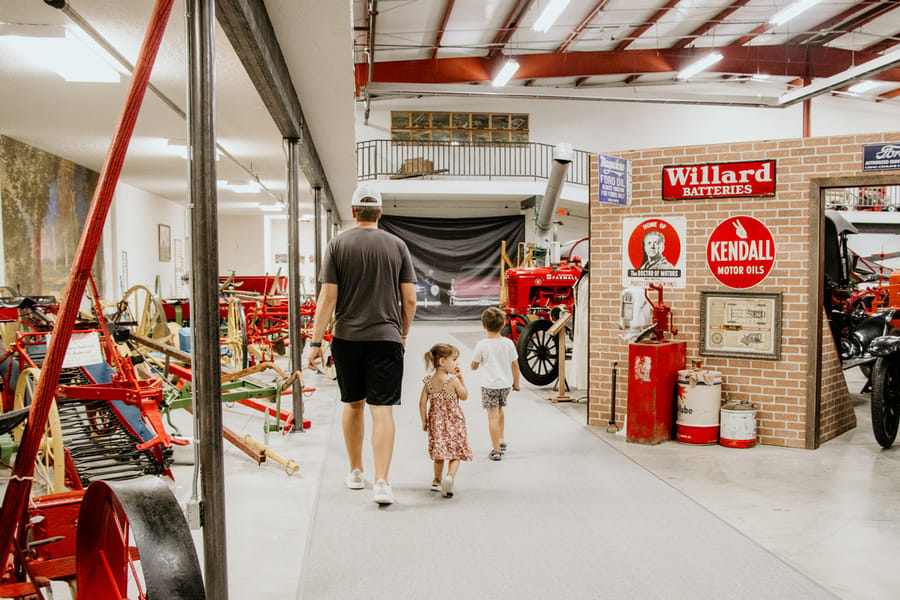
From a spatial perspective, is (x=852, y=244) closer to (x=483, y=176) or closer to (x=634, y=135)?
(x=634, y=135)

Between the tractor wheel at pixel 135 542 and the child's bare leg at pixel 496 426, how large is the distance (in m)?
3.08

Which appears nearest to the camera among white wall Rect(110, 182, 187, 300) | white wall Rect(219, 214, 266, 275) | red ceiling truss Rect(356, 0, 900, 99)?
white wall Rect(110, 182, 187, 300)

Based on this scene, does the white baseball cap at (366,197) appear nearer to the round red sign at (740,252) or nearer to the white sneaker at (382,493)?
the white sneaker at (382,493)

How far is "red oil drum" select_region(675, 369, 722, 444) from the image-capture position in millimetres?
5012

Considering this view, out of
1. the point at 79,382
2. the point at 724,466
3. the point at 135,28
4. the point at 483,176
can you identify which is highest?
the point at 483,176

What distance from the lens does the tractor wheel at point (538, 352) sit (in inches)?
291

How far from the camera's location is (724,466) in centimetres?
446

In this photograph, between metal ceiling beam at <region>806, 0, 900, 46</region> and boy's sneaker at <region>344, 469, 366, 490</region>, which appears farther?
metal ceiling beam at <region>806, 0, 900, 46</region>

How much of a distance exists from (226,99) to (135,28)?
5.66ft

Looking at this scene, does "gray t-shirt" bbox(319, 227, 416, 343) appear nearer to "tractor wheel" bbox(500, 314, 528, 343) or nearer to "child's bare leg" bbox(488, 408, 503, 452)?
"child's bare leg" bbox(488, 408, 503, 452)

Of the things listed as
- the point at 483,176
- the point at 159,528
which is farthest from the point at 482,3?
the point at 159,528

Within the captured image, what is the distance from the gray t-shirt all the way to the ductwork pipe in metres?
6.52

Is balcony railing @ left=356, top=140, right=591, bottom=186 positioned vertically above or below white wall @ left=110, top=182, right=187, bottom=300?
above

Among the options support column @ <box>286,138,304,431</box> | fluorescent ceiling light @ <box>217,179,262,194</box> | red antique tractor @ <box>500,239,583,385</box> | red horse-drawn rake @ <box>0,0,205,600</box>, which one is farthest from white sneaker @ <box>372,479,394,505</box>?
fluorescent ceiling light @ <box>217,179,262,194</box>
